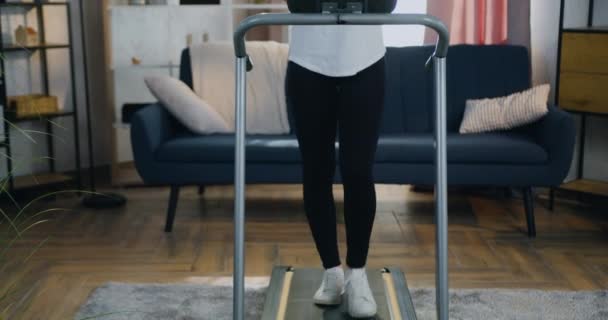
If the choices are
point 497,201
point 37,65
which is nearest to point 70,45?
point 37,65

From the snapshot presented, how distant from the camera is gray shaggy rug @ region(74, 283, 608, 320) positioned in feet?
8.80

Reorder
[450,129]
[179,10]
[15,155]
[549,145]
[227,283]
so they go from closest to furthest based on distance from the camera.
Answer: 1. [227,283]
2. [549,145]
3. [450,129]
4. [15,155]
5. [179,10]

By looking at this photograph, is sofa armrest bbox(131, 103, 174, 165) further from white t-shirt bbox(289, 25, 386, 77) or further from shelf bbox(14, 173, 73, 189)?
white t-shirt bbox(289, 25, 386, 77)

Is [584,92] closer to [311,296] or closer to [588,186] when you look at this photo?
[588,186]

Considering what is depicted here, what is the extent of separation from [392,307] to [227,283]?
0.74m

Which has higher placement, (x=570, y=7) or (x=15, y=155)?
(x=570, y=7)

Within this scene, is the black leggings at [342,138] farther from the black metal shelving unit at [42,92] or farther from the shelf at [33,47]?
the shelf at [33,47]

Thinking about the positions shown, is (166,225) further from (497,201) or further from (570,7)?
(570,7)

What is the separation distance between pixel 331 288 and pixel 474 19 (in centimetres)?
248

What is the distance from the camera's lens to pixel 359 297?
243cm

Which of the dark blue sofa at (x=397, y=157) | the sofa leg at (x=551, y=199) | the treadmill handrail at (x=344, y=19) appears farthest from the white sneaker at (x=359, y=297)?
the sofa leg at (x=551, y=199)

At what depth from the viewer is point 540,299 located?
283 centimetres

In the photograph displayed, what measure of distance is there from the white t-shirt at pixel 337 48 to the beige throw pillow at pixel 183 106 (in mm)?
1771

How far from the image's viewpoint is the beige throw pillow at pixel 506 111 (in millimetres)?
3826
